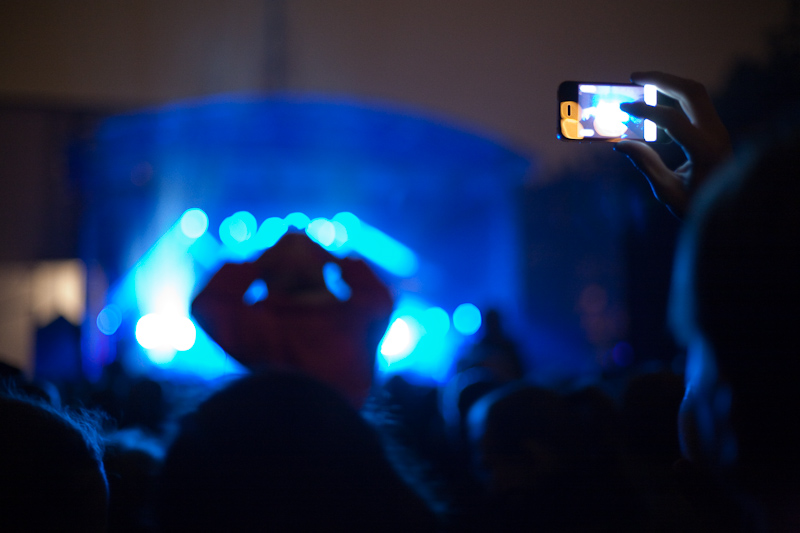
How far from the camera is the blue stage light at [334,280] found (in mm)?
1947

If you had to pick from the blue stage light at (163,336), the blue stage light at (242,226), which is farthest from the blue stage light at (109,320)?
the blue stage light at (242,226)

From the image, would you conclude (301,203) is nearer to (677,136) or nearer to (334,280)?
(334,280)

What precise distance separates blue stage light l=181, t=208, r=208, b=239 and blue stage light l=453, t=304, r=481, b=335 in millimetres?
6726

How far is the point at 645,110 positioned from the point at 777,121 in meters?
0.47

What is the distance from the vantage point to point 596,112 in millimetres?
1225

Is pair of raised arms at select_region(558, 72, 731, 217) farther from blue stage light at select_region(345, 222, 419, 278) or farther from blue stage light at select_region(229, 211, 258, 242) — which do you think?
blue stage light at select_region(345, 222, 419, 278)

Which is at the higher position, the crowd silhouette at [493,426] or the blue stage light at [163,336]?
the crowd silhouette at [493,426]

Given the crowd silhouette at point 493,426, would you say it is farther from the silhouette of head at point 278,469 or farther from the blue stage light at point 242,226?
Answer: the blue stage light at point 242,226

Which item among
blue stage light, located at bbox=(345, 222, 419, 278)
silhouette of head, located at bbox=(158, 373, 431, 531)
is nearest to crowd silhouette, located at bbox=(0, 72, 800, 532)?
silhouette of head, located at bbox=(158, 373, 431, 531)

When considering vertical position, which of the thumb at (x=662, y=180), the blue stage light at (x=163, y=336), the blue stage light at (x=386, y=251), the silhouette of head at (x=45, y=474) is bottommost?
the blue stage light at (x=163, y=336)

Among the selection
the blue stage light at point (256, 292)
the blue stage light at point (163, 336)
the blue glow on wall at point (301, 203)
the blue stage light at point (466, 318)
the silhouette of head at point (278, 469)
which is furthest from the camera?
the blue stage light at point (466, 318)

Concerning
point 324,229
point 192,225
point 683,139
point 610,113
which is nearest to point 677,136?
point 683,139

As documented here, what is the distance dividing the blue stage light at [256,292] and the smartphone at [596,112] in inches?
43.7

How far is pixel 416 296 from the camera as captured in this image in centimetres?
1438
